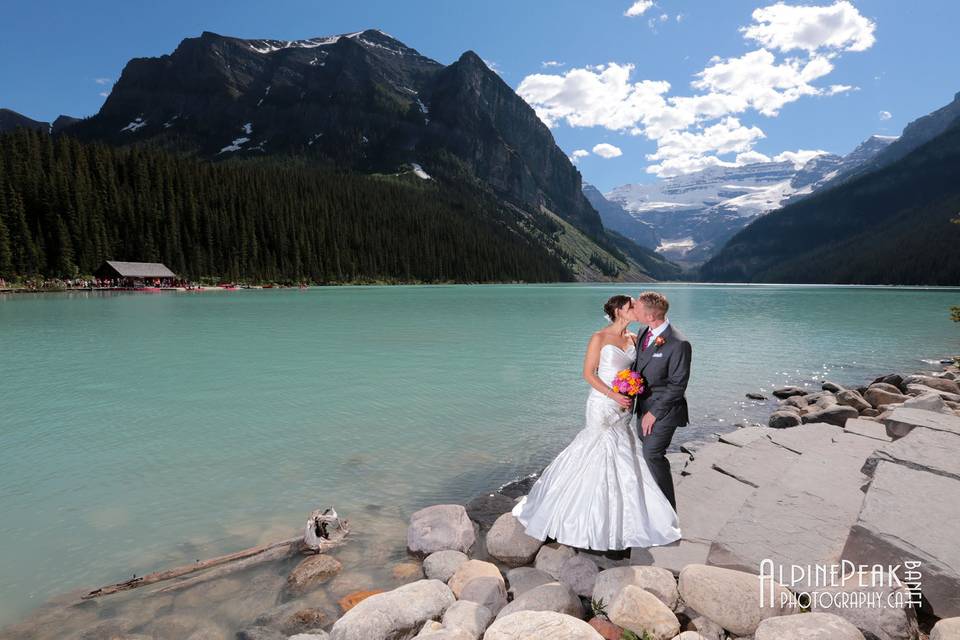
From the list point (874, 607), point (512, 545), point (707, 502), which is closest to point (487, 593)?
point (512, 545)

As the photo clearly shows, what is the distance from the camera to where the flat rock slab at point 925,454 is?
678 cm

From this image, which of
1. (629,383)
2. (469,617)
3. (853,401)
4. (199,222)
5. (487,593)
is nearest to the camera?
(469,617)

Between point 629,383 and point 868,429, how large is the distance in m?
8.75

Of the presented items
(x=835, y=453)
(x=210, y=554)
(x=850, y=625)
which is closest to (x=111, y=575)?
(x=210, y=554)

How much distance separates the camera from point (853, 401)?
15.4 m

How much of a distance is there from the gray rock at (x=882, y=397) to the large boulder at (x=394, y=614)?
659 inches

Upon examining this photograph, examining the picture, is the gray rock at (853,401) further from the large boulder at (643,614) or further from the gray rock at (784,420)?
the large boulder at (643,614)

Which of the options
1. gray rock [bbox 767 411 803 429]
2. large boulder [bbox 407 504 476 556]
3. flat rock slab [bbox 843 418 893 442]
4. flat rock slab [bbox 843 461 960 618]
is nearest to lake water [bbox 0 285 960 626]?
large boulder [bbox 407 504 476 556]

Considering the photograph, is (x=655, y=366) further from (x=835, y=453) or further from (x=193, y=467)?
(x=193, y=467)

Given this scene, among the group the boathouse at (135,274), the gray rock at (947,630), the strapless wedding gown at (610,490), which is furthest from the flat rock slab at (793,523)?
the boathouse at (135,274)

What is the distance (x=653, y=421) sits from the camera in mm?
6320

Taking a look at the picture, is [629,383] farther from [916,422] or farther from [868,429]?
[868,429]

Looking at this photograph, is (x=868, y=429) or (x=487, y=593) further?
(x=868, y=429)

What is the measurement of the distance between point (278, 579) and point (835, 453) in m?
10.0
